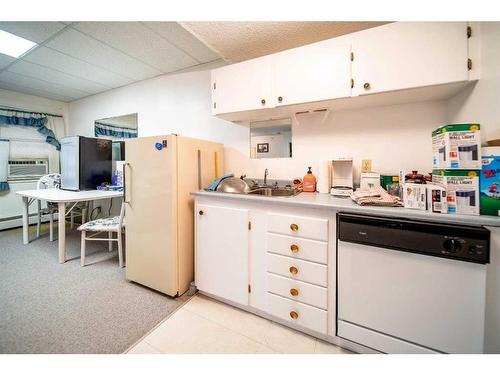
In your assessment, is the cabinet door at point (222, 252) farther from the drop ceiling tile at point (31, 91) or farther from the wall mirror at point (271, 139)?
the drop ceiling tile at point (31, 91)

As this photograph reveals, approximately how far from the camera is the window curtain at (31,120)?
3506 mm

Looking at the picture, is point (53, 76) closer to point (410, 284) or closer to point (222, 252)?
point (222, 252)

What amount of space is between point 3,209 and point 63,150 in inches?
69.2

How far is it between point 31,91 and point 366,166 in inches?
215

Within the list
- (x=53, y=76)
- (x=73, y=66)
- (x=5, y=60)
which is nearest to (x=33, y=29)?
(x=73, y=66)

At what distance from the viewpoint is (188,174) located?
1813mm

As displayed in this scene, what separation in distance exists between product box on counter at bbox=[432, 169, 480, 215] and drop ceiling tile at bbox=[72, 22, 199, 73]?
2.57 metres

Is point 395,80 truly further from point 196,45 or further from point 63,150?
point 63,150

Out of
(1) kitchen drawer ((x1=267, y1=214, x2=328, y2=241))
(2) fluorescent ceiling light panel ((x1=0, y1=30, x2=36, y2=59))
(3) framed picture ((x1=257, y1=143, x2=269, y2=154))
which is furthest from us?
(3) framed picture ((x1=257, y1=143, x2=269, y2=154))

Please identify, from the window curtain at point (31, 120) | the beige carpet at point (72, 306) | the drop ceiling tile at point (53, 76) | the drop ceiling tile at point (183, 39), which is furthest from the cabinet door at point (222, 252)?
the window curtain at point (31, 120)

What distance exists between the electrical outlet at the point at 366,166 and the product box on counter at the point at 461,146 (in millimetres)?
661

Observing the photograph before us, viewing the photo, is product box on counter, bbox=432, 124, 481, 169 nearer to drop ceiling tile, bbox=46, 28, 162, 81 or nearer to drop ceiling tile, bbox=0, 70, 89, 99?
drop ceiling tile, bbox=46, 28, 162, 81

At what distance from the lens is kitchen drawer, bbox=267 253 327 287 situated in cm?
129

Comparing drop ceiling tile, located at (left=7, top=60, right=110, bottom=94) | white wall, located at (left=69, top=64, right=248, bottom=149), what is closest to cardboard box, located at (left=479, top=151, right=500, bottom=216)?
white wall, located at (left=69, top=64, right=248, bottom=149)
